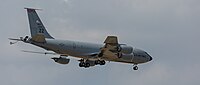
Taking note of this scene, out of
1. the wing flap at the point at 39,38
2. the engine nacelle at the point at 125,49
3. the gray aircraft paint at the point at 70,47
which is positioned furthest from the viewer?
the engine nacelle at the point at 125,49

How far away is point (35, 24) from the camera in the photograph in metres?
156

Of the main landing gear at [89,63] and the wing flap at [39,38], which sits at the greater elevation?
the wing flap at [39,38]

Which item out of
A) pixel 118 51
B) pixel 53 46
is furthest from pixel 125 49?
pixel 53 46

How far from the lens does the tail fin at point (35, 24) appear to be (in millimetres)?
154625

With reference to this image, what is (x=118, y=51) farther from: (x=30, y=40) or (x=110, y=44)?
(x=30, y=40)

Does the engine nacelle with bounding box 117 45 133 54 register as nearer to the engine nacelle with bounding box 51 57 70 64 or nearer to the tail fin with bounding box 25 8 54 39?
the tail fin with bounding box 25 8 54 39

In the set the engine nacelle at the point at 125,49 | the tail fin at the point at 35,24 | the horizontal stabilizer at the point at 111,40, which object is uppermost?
the tail fin at the point at 35,24

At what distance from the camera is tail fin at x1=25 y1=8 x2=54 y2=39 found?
15462 centimetres

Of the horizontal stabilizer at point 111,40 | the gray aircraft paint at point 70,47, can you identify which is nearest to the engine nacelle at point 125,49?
the gray aircraft paint at point 70,47

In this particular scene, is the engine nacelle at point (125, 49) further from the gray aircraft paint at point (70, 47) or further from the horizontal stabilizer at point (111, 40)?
the horizontal stabilizer at point (111, 40)

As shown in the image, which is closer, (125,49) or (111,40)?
(111,40)

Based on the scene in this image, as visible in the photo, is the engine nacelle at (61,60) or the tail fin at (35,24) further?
the engine nacelle at (61,60)

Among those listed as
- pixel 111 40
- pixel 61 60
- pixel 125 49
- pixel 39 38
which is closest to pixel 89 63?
pixel 61 60

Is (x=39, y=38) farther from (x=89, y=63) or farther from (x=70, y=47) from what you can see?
(x=89, y=63)
